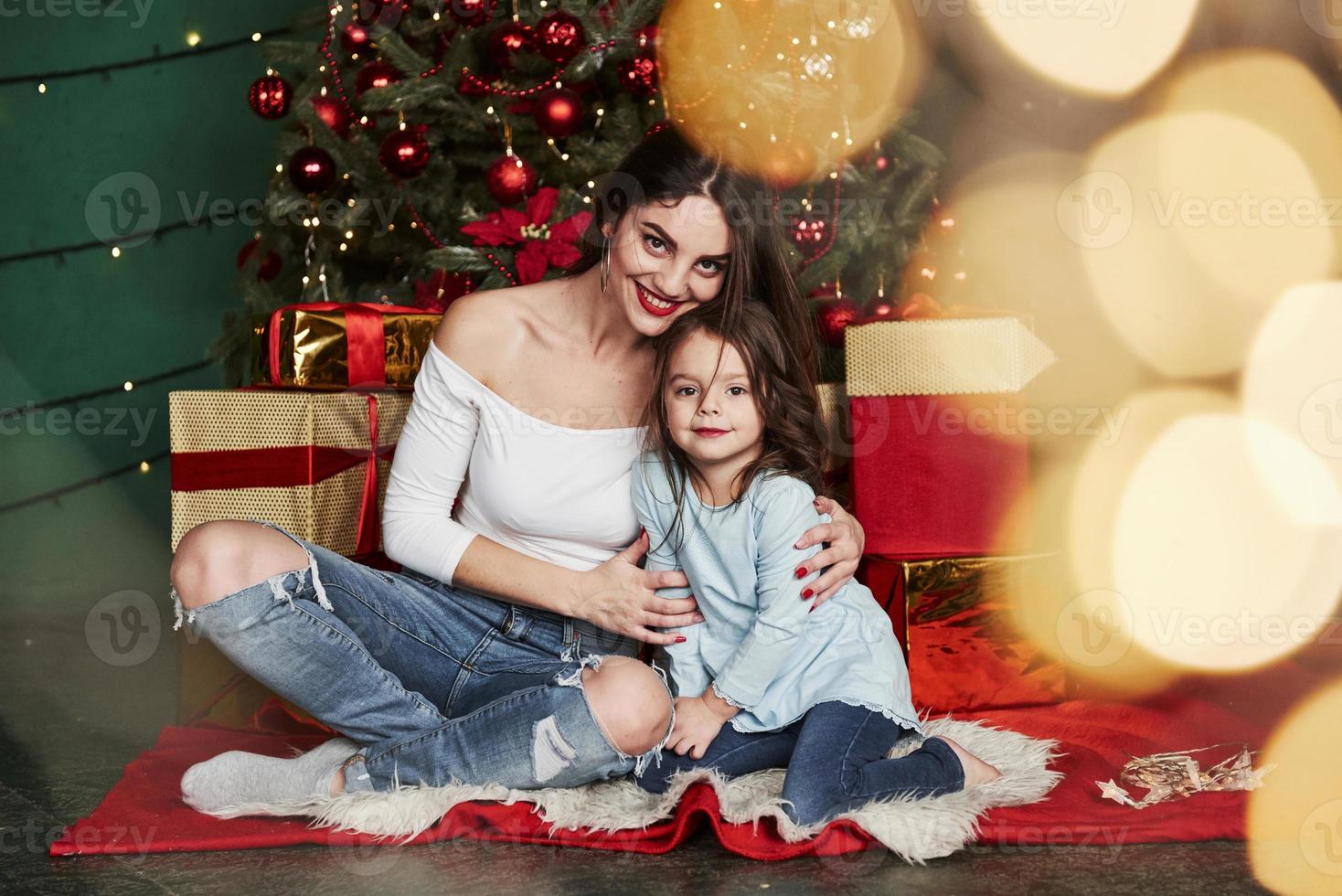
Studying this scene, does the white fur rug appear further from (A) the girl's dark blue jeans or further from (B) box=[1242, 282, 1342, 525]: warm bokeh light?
(B) box=[1242, 282, 1342, 525]: warm bokeh light

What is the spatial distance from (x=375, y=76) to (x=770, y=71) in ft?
2.86

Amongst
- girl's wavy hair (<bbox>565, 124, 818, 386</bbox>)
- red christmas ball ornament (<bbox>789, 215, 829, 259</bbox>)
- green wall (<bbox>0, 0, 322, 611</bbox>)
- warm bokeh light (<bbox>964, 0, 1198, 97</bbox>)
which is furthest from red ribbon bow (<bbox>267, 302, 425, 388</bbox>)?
warm bokeh light (<bbox>964, 0, 1198, 97</bbox>)

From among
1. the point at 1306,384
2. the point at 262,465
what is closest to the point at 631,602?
the point at 262,465

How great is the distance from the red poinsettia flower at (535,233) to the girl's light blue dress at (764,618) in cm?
83

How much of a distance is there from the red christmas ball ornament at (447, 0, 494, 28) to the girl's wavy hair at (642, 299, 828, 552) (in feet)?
3.96

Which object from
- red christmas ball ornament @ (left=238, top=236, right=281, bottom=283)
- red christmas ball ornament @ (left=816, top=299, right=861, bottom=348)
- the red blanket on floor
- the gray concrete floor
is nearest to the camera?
the gray concrete floor

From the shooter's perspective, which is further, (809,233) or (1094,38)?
(1094,38)

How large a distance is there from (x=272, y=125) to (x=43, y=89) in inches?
25.5

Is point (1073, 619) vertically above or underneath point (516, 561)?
underneath

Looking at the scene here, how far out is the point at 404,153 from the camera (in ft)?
8.13

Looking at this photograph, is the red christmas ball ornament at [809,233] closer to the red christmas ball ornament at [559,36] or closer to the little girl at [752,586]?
the red christmas ball ornament at [559,36]

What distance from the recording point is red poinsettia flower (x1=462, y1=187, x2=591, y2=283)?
240 centimetres

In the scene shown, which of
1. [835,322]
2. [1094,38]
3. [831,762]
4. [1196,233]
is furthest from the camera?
[1094,38]

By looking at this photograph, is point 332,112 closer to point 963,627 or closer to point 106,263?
point 106,263
